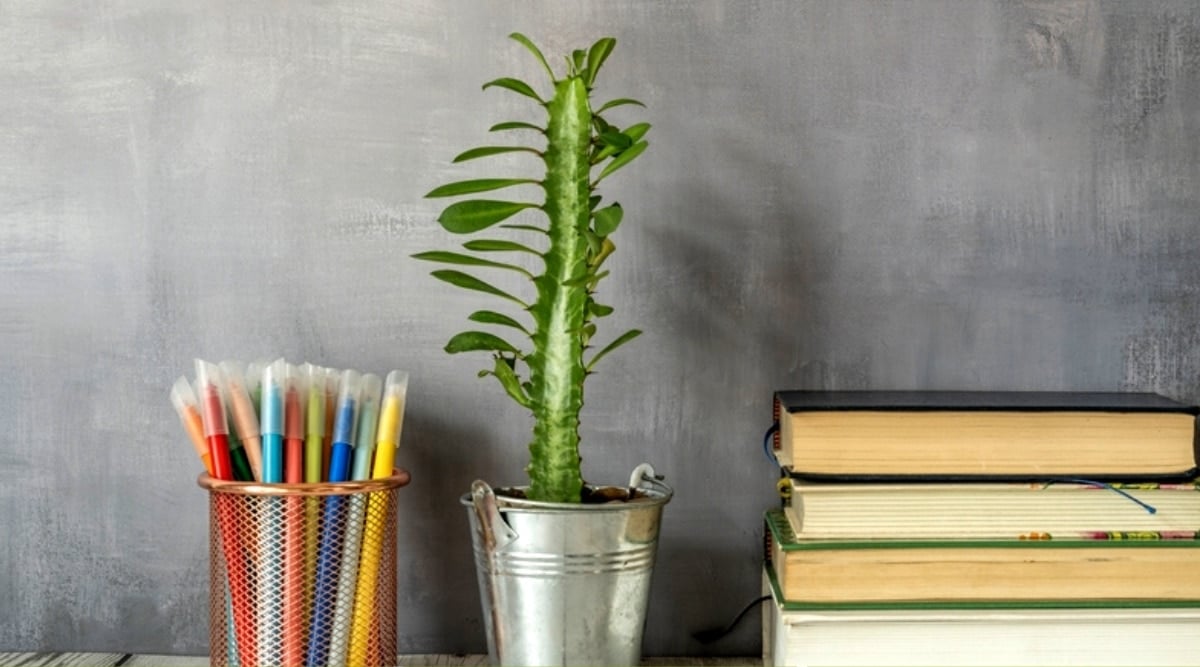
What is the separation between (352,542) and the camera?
967mm

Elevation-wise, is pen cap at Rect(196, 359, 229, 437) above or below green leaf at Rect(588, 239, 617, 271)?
below

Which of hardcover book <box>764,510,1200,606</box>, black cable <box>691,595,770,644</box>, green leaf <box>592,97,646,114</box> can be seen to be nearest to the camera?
hardcover book <box>764,510,1200,606</box>

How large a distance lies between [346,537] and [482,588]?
0.11m

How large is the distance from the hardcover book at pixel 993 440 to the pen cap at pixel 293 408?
0.36 metres

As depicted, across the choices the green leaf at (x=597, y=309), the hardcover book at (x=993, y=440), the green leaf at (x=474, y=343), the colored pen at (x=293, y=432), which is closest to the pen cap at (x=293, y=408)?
the colored pen at (x=293, y=432)

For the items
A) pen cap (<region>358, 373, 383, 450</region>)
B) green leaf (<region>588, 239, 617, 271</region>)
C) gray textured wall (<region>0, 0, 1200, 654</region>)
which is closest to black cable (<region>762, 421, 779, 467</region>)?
gray textured wall (<region>0, 0, 1200, 654</region>)

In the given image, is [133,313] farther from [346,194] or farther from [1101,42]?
[1101,42]

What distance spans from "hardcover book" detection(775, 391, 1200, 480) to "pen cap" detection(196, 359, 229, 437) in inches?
16.6

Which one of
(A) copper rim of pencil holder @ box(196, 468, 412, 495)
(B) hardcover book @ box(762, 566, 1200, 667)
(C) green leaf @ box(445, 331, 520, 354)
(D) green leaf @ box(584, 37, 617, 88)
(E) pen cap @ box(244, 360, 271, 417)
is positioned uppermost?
(D) green leaf @ box(584, 37, 617, 88)

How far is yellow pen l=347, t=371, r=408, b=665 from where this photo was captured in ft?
3.18

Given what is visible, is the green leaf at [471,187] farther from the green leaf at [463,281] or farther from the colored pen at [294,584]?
the colored pen at [294,584]

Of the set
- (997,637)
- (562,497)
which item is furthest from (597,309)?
(997,637)

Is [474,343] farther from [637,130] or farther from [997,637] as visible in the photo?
[997,637]

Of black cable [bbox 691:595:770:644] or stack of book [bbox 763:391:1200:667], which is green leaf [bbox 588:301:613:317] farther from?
black cable [bbox 691:595:770:644]
